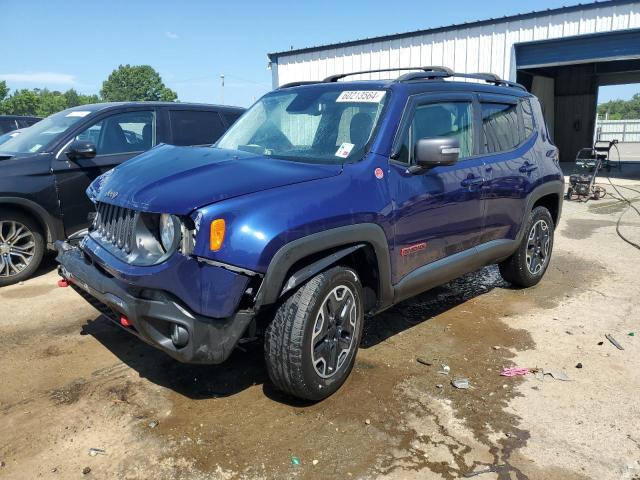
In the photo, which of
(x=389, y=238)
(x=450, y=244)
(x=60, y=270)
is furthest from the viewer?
(x=450, y=244)

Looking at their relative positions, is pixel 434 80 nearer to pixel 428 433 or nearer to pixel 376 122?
pixel 376 122

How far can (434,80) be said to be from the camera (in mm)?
4102

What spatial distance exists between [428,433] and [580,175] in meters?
10.2

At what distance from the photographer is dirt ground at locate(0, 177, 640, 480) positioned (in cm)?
268

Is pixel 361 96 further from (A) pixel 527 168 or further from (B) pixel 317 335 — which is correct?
(A) pixel 527 168

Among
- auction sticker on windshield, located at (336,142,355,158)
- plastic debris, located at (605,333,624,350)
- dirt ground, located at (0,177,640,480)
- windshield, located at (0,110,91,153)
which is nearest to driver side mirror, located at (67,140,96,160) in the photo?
windshield, located at (0,110,91,153)

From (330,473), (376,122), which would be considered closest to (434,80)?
(376,122)

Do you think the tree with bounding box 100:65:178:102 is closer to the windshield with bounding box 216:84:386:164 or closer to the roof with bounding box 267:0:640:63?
the roof with bounding box 267:0:640:63

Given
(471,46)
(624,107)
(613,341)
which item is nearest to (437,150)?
(613,341)

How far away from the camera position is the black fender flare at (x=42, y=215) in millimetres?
5285

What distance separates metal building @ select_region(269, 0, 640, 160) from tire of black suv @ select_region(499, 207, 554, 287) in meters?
9.08

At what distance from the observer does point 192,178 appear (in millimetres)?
2914

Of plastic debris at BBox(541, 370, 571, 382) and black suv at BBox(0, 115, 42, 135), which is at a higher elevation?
black suv at BBox(0, 115, 42, 135)

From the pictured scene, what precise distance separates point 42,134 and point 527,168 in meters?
5.17
